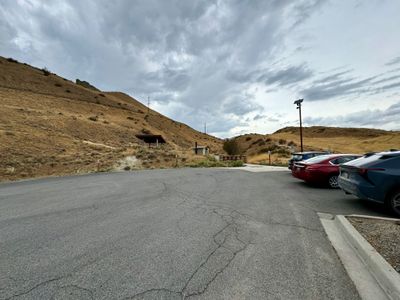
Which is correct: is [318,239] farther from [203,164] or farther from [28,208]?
[203,164]

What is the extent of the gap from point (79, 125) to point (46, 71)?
42.9 m

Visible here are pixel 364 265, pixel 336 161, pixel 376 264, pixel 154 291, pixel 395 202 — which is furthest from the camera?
pixel 336 161

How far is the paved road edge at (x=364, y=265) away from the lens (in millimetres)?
2836

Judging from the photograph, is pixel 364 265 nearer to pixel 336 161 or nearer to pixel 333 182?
pixel 333 182

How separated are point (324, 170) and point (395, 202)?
4.22 metres

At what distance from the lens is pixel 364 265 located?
3.50m

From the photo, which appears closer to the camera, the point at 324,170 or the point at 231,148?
the point at 324,170

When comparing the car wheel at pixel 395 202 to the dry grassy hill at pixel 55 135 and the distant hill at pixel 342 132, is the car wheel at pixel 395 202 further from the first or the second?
the distant hill at pixel 342 132

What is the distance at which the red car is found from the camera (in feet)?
33.7

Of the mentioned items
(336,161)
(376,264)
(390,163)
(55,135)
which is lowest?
(376,264)

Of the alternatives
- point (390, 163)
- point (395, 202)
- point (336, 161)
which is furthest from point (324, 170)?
point (395, 202)

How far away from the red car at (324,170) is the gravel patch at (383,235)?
5179 mm

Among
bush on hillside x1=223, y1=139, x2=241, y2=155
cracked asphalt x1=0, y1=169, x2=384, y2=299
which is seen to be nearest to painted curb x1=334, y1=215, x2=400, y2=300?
cracked asphalt x1=0, y1=169, x2=384, y2=299

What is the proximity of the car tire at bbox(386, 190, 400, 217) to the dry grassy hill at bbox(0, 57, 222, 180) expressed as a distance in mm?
20779
